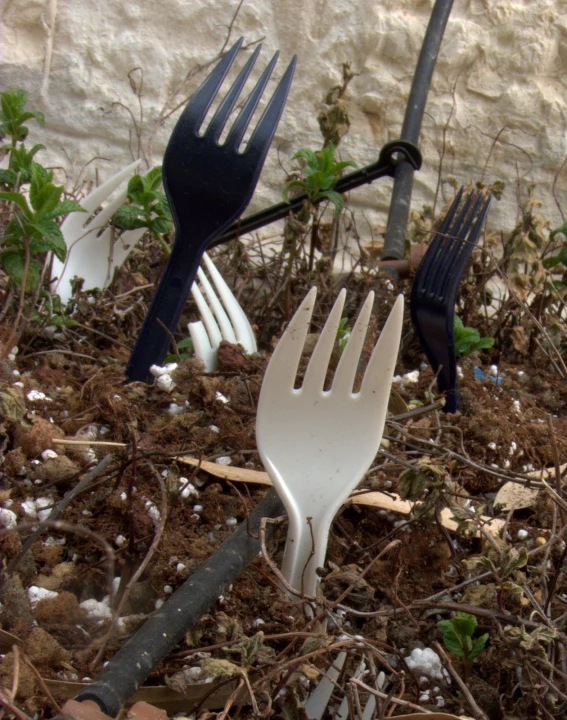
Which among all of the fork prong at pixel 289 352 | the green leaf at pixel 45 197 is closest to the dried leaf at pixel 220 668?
the fork prong at pixel 289 352

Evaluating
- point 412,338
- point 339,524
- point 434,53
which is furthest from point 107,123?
point 339,524

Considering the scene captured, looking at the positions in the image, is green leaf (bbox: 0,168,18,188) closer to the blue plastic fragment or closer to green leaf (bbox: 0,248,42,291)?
green leaf (bbox: 0,248,42,291)

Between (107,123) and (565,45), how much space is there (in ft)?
4.95

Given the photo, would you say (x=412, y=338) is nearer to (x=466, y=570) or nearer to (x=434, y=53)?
(x=466, y=570)

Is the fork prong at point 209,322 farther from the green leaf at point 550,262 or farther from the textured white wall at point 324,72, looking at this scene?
the textured white wall at point 324,72

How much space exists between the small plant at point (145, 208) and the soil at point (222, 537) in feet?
0.74

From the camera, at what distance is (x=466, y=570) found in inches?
30.2

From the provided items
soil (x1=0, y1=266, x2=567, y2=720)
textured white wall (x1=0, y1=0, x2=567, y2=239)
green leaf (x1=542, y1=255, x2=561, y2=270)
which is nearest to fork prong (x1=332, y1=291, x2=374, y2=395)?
soil (x1=0, y1=266, x2=567, y2=720)

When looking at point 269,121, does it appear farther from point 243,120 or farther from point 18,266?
point 18,266

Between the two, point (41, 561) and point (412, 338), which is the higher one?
point (412, 338)

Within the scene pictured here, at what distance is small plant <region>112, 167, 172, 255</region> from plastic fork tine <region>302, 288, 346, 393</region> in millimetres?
Result: 557

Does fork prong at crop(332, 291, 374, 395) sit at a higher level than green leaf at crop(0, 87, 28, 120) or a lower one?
lower

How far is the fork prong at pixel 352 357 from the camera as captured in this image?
0.73 meters

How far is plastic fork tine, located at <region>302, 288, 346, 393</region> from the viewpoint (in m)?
0.74
